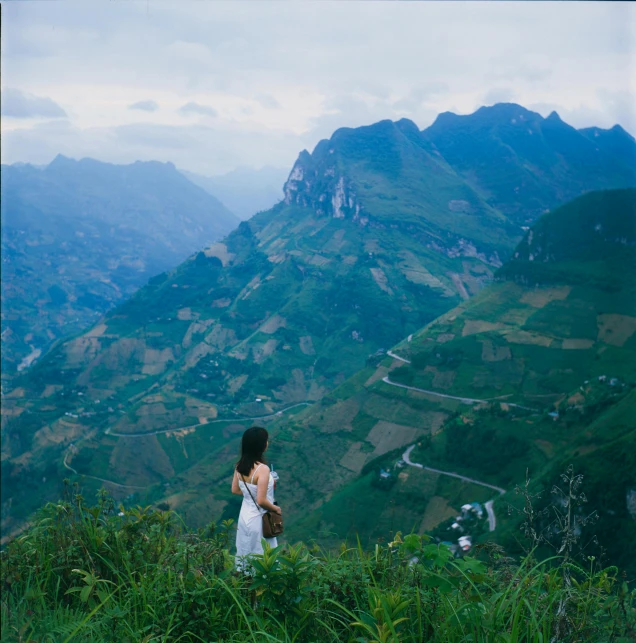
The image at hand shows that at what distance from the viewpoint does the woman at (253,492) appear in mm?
3572

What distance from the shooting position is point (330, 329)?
3654 inches

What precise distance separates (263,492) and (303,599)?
2.49 ft

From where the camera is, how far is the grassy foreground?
2799 mm

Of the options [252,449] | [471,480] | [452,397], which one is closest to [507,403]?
[452,397]

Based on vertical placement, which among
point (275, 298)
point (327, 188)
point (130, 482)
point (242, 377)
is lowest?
point (130, 482)

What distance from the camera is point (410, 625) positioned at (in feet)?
9.59

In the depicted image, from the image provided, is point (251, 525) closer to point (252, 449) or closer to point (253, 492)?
point (253, 492)

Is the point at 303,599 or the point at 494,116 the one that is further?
the point at 494,116

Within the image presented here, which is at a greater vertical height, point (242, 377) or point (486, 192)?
point (486, 192)

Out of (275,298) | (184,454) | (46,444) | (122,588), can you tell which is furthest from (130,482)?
(122,588)

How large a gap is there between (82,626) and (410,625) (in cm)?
173

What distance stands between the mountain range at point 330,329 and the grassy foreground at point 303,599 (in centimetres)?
3086

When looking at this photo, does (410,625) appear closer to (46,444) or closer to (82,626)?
(82,626)

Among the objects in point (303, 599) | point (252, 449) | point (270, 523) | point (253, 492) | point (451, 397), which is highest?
point (252, 449)
